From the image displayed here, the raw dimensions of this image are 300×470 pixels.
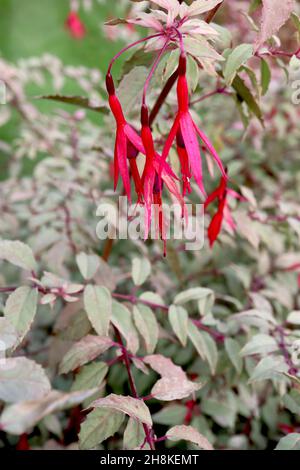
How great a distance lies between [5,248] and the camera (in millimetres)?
740

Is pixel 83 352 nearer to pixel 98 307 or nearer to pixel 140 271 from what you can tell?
pixel 98 307

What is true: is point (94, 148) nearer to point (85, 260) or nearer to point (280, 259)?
point (85, 260)

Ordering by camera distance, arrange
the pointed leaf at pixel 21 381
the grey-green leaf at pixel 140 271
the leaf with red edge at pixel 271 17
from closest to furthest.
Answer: the pointed leaf at pixel 21 381, the leaf with red edge at pixel 271 17, the grey-green leaf at pixel 140 271

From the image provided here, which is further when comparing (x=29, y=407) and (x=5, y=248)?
(x=5, y=248)

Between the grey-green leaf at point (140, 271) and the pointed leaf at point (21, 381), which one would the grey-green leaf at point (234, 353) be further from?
the pointed leaf at point (21, 381)

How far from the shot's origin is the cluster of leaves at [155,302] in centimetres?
64

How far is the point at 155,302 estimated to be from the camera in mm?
843

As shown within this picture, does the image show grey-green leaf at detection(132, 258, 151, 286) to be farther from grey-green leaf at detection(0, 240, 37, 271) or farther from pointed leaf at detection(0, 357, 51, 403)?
pointed leaf at detection(0, 357, 51, 403)

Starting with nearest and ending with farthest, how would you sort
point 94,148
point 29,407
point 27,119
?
point 29,407 < point 94,148 < point 27,119

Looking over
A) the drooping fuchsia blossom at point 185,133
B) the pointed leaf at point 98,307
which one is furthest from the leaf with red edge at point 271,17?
the pointed leaf at point 98,307

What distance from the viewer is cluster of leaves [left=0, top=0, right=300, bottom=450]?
2.10 ft
